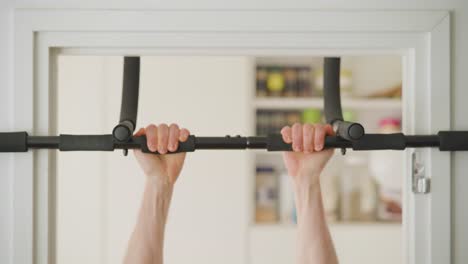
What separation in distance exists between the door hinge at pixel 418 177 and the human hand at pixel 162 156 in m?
0.40

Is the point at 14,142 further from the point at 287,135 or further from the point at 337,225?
the point at 337,225

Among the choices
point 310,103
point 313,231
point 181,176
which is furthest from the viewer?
point 310,103

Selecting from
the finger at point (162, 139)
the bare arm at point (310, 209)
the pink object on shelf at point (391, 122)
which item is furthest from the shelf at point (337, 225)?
the finger at point (162, 139)

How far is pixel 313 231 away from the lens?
879mm

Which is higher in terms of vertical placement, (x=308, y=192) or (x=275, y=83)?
(x=275, y=83)

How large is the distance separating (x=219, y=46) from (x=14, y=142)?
37cm

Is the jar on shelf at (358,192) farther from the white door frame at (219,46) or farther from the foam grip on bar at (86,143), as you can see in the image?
the foam grip on bar at (86,143)

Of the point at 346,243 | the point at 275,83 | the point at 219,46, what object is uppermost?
the point at 275,83

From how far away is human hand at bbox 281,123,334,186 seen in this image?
0.71 metres

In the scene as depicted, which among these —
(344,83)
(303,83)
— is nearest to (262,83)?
(303,83)

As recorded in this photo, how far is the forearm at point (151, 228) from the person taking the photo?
2.86 feet

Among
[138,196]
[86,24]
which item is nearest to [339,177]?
[138,196]

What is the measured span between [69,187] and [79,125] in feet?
1.03

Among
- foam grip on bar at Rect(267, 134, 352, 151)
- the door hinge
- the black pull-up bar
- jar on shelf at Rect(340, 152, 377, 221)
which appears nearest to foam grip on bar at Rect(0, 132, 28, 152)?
the black pull-up bar
